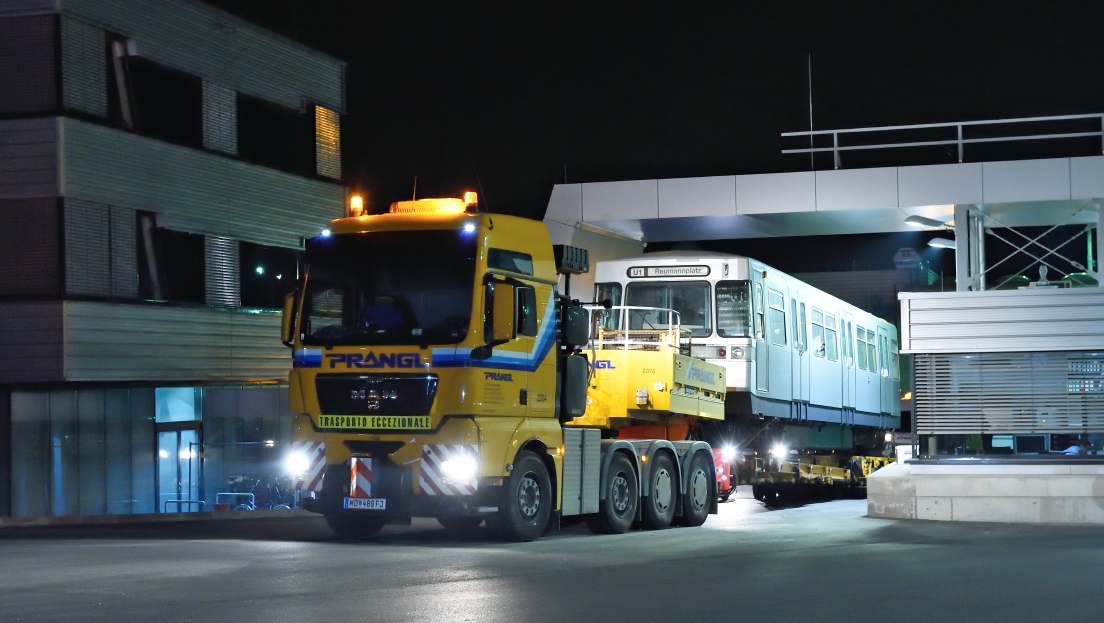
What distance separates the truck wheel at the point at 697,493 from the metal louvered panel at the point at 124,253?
12.3m

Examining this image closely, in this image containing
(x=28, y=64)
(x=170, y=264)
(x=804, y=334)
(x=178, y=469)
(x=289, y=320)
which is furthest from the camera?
(x=178, y=469)

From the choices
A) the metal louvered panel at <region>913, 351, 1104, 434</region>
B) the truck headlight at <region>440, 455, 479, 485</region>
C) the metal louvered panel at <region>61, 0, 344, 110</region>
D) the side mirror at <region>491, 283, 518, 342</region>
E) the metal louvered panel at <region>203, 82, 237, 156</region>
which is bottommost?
the truck headlight at <region>440, 455, 479, 485</region>

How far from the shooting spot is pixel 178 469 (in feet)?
93.6

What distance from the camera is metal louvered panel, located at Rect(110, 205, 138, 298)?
25734 millimetres

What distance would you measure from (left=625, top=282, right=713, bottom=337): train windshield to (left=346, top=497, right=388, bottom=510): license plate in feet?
23.5

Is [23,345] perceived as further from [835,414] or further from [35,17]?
[835,414]

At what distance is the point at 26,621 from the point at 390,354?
6102mm

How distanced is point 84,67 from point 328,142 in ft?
26.8

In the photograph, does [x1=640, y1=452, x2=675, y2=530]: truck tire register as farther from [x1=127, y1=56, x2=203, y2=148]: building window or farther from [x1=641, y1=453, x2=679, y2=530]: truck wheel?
[x1=127, y1=56, x2=203, y2=148]: building window

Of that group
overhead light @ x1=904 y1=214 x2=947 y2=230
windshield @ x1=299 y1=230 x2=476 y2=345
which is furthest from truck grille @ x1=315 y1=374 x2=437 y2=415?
overhead light @ x1=904 y1=214 x2=947 y2=230

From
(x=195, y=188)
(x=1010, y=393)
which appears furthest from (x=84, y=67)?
(x=1010, y=393)

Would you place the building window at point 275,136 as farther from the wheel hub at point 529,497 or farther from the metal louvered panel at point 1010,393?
the wheel hub at point 529,497

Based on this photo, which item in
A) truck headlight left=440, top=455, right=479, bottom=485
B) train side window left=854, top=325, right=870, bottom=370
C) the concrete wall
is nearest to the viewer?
truck headlight left=440, top=455, right=479, bottom=485

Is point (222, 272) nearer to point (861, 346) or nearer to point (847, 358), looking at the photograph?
point (847, 358)
